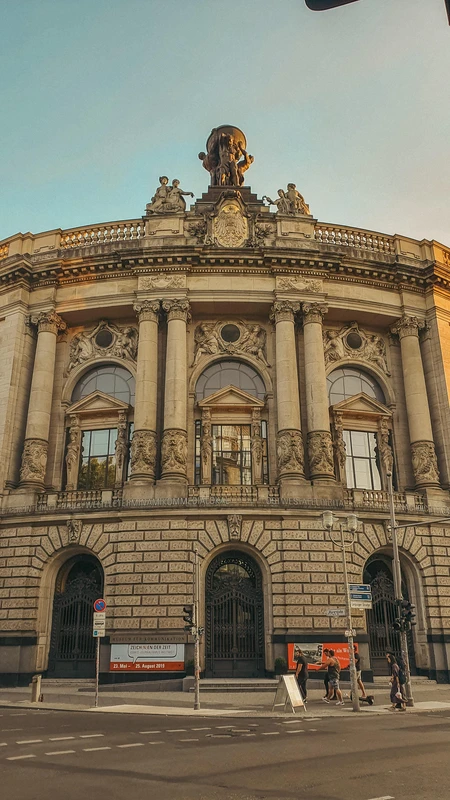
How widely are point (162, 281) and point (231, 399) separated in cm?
712

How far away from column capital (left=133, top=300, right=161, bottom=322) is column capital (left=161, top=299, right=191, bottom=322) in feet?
1.34

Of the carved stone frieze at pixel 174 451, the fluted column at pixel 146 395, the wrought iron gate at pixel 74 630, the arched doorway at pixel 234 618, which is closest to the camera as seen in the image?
the arched doorway at pixel 234 618

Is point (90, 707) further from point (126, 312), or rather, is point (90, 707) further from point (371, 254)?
point (371, 254)

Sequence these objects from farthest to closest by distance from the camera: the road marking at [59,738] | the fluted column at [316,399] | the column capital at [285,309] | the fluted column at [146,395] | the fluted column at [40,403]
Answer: the column capital at [285,309] → the fluted column at [40,403] → the fluted column at [316,399] → the fluted column at [146,395] → the road marking at [59,738]

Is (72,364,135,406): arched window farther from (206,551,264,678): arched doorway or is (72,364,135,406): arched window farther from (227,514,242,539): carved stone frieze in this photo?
(206,551,264,678): arched doorway

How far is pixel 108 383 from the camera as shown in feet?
113

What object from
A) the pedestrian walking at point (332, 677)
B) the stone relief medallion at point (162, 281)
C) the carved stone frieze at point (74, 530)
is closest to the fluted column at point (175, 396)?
the stone relief medallion at point (162, 281)

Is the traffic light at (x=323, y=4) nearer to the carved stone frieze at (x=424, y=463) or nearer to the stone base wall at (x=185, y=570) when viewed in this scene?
the stone base wall at (x=185, y=570)

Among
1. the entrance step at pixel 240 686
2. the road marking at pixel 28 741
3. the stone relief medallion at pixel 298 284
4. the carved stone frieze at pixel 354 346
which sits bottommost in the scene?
the road marking at pixel 28 741

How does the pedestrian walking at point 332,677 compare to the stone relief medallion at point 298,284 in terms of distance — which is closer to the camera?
the pedestrian walking at point 332,677

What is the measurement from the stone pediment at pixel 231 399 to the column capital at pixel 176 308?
4.20 metres

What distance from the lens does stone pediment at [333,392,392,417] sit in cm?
3316

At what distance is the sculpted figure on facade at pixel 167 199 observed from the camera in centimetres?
3541

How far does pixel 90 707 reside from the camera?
21.0 metres
